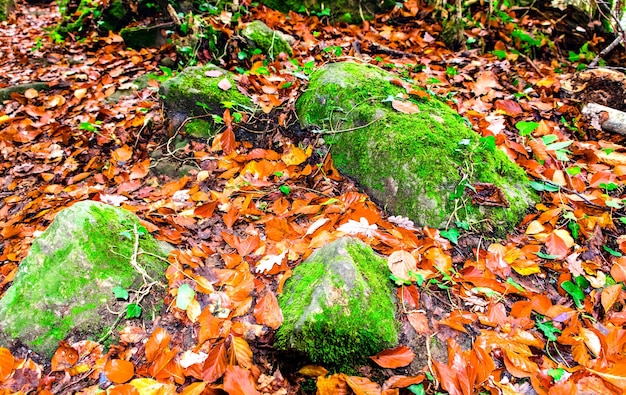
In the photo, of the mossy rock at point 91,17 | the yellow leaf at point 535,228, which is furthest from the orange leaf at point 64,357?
the mossy rock at point 91,17

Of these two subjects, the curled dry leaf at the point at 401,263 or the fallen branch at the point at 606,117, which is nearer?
the curled dry leaf at the point at 401,263

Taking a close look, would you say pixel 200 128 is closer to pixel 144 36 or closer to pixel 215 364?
pixel 215 364

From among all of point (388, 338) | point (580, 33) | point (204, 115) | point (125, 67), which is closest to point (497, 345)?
point (388, 338)

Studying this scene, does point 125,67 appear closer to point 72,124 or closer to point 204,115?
point 72,124

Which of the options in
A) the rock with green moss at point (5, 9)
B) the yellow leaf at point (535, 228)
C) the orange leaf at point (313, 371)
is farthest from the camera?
the rock with green moss at point (5, 9)

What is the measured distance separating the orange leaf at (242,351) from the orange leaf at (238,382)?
2.3 inches

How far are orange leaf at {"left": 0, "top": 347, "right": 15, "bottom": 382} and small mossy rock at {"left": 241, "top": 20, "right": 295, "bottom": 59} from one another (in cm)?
348

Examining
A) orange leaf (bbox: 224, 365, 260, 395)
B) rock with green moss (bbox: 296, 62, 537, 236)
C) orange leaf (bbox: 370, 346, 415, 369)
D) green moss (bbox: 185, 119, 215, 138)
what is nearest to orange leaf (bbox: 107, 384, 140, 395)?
orange leaf (bbox: 224, 365, 260, 395)

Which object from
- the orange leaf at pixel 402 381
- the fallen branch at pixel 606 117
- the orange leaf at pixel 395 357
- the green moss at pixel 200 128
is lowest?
the orange leaf at pixel 402 381

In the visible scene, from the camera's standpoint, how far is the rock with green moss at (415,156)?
2471mm

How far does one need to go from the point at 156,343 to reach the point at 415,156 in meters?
1.89

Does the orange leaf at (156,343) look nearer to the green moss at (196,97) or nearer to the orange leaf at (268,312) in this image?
the orange leaf at (268,312)

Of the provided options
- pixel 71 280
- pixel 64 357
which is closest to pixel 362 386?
pixel 64 357

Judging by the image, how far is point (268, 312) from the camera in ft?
6.22
